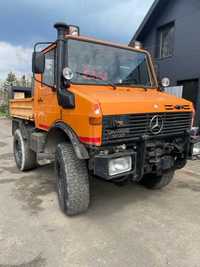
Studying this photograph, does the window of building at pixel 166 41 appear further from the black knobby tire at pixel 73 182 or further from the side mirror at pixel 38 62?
the black knobby tire at pixel 73 182

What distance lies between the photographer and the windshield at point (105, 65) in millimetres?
3803

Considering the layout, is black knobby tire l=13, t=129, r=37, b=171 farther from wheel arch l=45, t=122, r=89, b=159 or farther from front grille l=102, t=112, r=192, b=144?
front grille l=102, t=112, r=192, b=144

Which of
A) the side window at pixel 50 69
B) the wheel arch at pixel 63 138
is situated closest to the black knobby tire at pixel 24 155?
the wheel arch at pixel 63 138

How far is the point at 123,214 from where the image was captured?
3771 millimetres

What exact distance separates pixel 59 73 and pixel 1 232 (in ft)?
7.30

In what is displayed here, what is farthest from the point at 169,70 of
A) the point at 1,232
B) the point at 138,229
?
the point at 1,232

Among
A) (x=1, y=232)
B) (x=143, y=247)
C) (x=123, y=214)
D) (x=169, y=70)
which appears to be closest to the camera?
(x=143, y=247)

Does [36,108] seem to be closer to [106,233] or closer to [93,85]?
[93,85]

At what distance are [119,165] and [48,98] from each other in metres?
1.82

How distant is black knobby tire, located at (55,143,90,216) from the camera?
3.45 m

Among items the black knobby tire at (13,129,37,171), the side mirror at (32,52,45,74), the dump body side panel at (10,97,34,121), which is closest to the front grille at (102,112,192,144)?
the side mirror at (32,52,45,74)

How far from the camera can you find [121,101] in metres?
3.20

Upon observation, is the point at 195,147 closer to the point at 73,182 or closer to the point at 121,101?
the point at 121,101

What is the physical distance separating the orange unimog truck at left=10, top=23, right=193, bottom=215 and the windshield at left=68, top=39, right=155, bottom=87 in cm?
1
